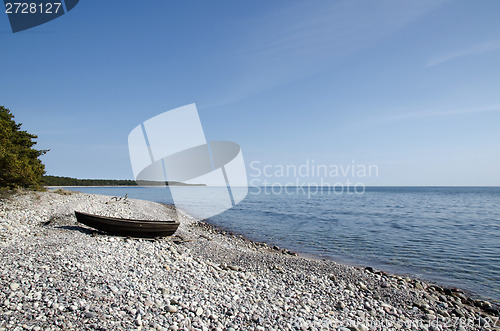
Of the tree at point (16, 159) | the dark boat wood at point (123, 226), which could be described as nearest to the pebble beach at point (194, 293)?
the dark boat wood at point (123, 226)

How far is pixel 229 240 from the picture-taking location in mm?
19906

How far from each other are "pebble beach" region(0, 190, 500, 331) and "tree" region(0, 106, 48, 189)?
10.6 meters

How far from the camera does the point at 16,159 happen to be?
874 inches

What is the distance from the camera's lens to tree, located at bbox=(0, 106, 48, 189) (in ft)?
71.8

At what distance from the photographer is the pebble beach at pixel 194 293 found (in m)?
6.75

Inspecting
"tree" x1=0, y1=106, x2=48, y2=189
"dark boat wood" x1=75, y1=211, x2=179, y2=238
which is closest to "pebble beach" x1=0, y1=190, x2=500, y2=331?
"dark boat wood" x1=75, y1=211, x2=179, y2=238

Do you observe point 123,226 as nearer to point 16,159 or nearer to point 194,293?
point 194,293

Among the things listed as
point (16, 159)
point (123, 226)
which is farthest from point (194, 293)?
point (16, 159)

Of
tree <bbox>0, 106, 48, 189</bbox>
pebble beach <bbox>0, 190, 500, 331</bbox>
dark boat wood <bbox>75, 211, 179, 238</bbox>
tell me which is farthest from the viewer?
tree <bbox>0, 106, 48, 189</bbox>

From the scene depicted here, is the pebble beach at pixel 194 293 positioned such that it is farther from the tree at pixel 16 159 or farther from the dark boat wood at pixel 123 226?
the tree at pixel 16 159

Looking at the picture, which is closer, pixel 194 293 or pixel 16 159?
pixel 194 293

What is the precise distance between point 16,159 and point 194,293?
22159mm

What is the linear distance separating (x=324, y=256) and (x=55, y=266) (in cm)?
1318

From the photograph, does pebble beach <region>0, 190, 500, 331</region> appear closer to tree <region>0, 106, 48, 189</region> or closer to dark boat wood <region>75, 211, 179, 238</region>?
dark boat wood <region>75, 211, 179, 238</region>
